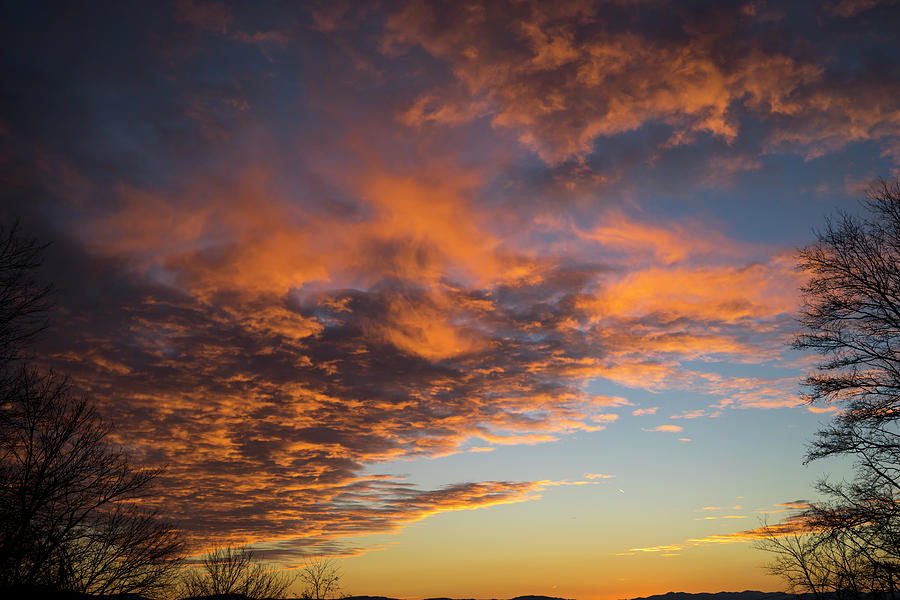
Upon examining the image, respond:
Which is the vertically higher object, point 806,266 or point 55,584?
point 806,266

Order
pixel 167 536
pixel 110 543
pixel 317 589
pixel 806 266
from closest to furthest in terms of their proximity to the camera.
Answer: pixel 806 266, pixel 110 543, pixel 167 536, pixel 317 589

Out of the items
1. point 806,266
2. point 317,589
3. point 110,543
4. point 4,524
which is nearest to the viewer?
point 4,524

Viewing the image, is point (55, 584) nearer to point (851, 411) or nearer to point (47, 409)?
point (47, 409)

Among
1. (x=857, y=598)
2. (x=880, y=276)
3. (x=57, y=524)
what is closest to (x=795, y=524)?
(x=880, y=276)

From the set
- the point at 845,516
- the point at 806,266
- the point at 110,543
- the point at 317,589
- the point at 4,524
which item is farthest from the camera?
the point at 317,589

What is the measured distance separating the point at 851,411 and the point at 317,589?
7378cm

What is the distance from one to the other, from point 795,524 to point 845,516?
72.1 inches

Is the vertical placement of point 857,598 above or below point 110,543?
below

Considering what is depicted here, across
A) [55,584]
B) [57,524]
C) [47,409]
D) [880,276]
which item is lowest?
[55,584]

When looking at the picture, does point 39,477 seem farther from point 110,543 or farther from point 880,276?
point 880,276

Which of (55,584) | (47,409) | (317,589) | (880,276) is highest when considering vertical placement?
(880,276)

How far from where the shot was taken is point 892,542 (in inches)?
696

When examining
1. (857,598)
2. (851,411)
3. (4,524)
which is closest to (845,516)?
(851,411)

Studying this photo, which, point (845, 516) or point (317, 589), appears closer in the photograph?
point (845, 516)
